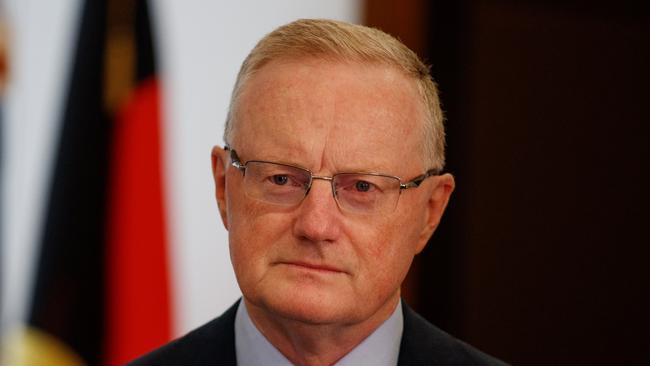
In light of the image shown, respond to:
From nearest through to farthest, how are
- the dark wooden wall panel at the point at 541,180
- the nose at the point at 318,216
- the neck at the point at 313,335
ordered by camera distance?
the nose at the point at 318,216
the neck at the point at 313,335
the dark wooden wall panel at the point at 541,180

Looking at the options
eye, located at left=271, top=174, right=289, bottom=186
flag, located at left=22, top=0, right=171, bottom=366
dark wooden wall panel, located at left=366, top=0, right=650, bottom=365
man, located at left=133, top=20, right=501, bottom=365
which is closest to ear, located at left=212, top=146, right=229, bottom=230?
man, located at left=133, top=20, right=501, bottom=365

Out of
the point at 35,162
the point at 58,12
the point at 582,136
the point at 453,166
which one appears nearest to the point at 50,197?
the point at 35,162

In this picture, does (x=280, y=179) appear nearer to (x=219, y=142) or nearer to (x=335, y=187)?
(x=335, y=187)

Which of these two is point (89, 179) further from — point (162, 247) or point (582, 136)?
point (582, 136)

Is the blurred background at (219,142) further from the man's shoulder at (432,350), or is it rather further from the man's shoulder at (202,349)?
the man's shoulder at (432,350)

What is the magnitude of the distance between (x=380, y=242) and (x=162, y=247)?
1.93m

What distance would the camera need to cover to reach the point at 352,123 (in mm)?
1367

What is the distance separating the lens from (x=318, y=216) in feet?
4.45

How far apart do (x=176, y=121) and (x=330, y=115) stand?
203 cm

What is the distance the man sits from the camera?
137 cm

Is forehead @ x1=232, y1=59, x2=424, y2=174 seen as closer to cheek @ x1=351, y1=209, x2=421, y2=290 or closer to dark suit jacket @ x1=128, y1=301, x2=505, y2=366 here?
cheek @ x1=351, y1=209, x2=421, y2=290

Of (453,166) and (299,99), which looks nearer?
(299,99)

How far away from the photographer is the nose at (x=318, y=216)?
53.1 inches

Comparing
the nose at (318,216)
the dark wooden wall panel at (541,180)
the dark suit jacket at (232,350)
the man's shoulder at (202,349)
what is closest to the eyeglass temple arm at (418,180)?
the nose at (318,216)
